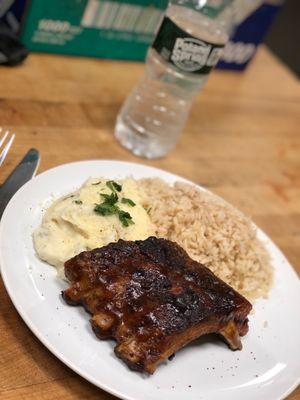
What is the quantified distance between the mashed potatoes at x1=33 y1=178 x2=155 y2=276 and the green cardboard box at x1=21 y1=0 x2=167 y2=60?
108cm

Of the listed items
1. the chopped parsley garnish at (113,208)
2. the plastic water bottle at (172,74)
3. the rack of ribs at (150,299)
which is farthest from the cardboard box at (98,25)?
the rack of ribs at (150,299)

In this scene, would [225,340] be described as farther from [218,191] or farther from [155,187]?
[218,191]

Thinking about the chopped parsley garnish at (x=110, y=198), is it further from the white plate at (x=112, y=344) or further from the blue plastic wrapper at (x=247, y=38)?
the blue plastic wrapper at (x=247, y=38)

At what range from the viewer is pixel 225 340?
55.4 inches

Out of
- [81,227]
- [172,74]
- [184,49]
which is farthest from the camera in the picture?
[172,74]

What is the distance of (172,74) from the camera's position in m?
2.13

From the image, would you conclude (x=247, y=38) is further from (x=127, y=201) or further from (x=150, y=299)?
(x=150, y=299)

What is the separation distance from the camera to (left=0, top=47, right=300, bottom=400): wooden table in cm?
208

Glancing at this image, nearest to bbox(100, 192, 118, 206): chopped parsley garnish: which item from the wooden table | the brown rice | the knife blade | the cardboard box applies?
the brown rice

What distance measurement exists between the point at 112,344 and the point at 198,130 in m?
1.49

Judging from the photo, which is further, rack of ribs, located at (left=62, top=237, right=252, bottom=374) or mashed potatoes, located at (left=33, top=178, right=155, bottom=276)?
mashed potatoes, located at (left=33, top=178, right=155, bottom=276)

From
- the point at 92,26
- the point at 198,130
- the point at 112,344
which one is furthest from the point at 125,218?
the point at 92,26

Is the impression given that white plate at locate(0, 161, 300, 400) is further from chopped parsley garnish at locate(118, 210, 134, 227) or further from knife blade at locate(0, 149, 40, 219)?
chopped parsley garnish at locate(118, 210, 134, 227)

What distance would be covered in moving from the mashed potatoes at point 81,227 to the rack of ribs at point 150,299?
88mm
